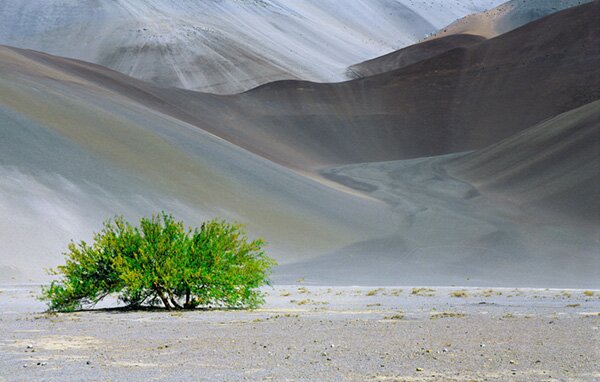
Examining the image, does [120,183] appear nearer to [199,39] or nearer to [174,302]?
[174,302]

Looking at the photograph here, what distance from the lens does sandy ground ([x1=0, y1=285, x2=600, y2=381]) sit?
9.42m

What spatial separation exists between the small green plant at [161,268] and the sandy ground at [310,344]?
1.63 ft

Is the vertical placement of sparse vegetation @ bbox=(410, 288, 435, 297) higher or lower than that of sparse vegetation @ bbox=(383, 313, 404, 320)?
higher

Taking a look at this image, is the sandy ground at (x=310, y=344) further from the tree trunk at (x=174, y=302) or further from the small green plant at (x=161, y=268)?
the tree trunk at (x=174, y=302)

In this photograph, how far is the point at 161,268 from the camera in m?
16.3

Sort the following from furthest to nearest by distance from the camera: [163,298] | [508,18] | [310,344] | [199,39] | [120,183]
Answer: [508,18] < [199,39] < [120,183] < [163,298] < [310,344]

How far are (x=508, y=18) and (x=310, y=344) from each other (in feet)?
393

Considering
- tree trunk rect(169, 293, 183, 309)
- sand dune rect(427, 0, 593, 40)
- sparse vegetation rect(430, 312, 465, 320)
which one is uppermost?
sand dune rect(427, 0, 593, 40)

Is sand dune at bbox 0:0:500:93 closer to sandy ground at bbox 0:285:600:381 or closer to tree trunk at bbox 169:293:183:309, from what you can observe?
tree trunk at bbox 169:293:183:309

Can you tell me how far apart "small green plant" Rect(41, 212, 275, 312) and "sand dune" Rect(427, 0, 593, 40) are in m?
107

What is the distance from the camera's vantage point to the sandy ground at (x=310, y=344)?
9.42 metres

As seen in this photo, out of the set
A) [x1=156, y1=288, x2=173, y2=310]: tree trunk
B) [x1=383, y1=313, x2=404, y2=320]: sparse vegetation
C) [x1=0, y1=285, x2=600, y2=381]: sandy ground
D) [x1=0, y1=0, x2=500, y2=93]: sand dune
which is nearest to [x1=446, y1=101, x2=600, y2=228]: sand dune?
[x1=383, y1=313, x2=404, y2=320]: sparse vegetation

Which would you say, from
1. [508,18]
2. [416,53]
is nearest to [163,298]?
[416,53]

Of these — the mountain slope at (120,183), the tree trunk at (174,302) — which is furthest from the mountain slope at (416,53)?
the tree trunk at (174,302)
